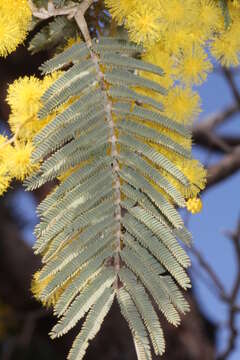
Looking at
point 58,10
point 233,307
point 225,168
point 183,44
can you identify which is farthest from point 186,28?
point 225,168

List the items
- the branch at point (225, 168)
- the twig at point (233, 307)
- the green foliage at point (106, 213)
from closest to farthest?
the green foliage at point (106, 213)
the twig at point (233, 307)
the branch at point (225, 168)

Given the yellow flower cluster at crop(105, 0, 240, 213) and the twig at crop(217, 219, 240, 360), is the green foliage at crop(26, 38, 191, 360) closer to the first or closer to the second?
the yellow flower cluster at crop(105, 0, 240, 213)

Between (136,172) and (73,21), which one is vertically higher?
(73,21)

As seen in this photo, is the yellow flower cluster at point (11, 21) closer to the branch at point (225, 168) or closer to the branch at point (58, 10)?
the branch at point (58, 10)

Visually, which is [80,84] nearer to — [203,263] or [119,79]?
[119,79]

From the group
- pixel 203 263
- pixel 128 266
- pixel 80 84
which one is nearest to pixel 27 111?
pixel 80 84

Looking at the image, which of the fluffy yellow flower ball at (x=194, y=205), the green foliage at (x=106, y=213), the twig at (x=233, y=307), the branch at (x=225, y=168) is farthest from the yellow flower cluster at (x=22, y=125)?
the branch at (x=225, y=168)

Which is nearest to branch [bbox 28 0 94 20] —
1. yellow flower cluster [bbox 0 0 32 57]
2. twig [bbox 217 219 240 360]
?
yellow flower cluster [bbox 0 0 32 57]

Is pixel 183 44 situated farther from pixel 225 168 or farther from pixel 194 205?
pixel 225 168
